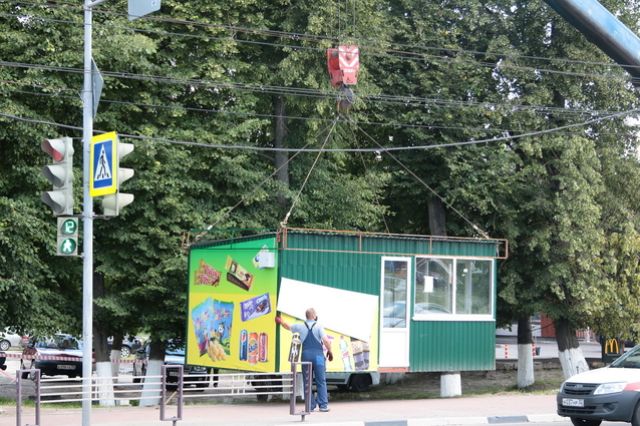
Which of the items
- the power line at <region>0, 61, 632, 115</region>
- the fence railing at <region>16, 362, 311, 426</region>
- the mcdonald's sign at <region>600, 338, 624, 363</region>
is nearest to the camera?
the fence railing at <region>16, 362, 311, 426</region>

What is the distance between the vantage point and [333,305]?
20.7m

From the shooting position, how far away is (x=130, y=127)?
2725 centimetres

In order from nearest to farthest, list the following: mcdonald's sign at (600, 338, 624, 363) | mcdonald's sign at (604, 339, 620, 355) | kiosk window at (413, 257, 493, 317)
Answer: kiosk window at (413, 257, 493, 317) < mcdonald's sign at (600, 338, 624, 363) < mcdonald's sign at (604, 339, 620, 355)

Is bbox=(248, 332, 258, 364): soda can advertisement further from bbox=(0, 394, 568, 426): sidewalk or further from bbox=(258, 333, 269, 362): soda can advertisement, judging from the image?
bbox=(0, 394, 568, 426): sidewalk

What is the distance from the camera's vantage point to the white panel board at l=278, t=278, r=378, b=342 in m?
20.0

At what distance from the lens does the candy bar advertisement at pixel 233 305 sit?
66.3 ft

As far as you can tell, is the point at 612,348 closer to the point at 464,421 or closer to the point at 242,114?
the point at 242,114

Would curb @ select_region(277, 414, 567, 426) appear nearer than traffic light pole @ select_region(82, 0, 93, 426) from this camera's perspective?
No

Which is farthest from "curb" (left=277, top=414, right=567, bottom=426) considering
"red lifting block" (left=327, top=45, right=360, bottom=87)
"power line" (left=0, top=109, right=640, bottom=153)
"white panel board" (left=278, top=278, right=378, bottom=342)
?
"power line" (left=0, top=109, right=640, bottom=153)

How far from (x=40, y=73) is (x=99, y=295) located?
20.9 ft

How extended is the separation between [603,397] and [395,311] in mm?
6790

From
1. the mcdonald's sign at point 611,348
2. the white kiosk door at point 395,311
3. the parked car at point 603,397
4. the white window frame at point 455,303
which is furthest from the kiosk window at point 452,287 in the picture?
the mcdonald's sign at point 611,348

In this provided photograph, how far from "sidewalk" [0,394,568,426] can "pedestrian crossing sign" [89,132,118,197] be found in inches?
151

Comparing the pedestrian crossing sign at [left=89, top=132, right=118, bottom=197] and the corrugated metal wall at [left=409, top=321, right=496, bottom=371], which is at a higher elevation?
the pedestrian crossing sign at [left=89, top=132, right=118, bottom=197]
